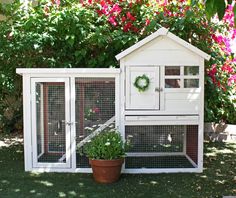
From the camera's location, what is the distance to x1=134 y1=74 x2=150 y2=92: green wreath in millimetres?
5340

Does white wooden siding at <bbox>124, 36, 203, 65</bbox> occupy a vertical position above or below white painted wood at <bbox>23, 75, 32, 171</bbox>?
above

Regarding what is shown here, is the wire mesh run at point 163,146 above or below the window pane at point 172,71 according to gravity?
below

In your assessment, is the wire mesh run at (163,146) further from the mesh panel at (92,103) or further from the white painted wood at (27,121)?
the white painted wood at (27,121)

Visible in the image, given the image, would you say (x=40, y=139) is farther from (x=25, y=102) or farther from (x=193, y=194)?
(x=193, y=194)

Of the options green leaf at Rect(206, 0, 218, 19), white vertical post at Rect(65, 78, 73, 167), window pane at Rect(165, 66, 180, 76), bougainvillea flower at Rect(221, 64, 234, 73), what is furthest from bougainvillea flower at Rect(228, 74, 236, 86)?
green leaf at Rect(206, 0, 218, 19)

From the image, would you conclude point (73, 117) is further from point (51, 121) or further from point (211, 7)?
point (211, 7)

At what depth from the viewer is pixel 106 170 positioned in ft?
16.6

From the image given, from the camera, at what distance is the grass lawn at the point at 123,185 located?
466 centimetres

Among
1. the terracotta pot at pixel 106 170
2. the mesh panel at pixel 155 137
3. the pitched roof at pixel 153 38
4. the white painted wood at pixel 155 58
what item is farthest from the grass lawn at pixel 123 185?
the pitched roof at pixel 153 38

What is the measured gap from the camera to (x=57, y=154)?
564 cm

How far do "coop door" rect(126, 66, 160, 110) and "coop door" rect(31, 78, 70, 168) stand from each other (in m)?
0.95

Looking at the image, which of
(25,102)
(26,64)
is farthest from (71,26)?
(25,102)

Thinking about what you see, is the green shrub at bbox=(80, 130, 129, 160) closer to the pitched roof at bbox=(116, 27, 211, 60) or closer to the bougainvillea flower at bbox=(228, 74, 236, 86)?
the pitched roof at bbox=(116, 27, 211, 60)

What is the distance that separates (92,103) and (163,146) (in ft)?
4.85
